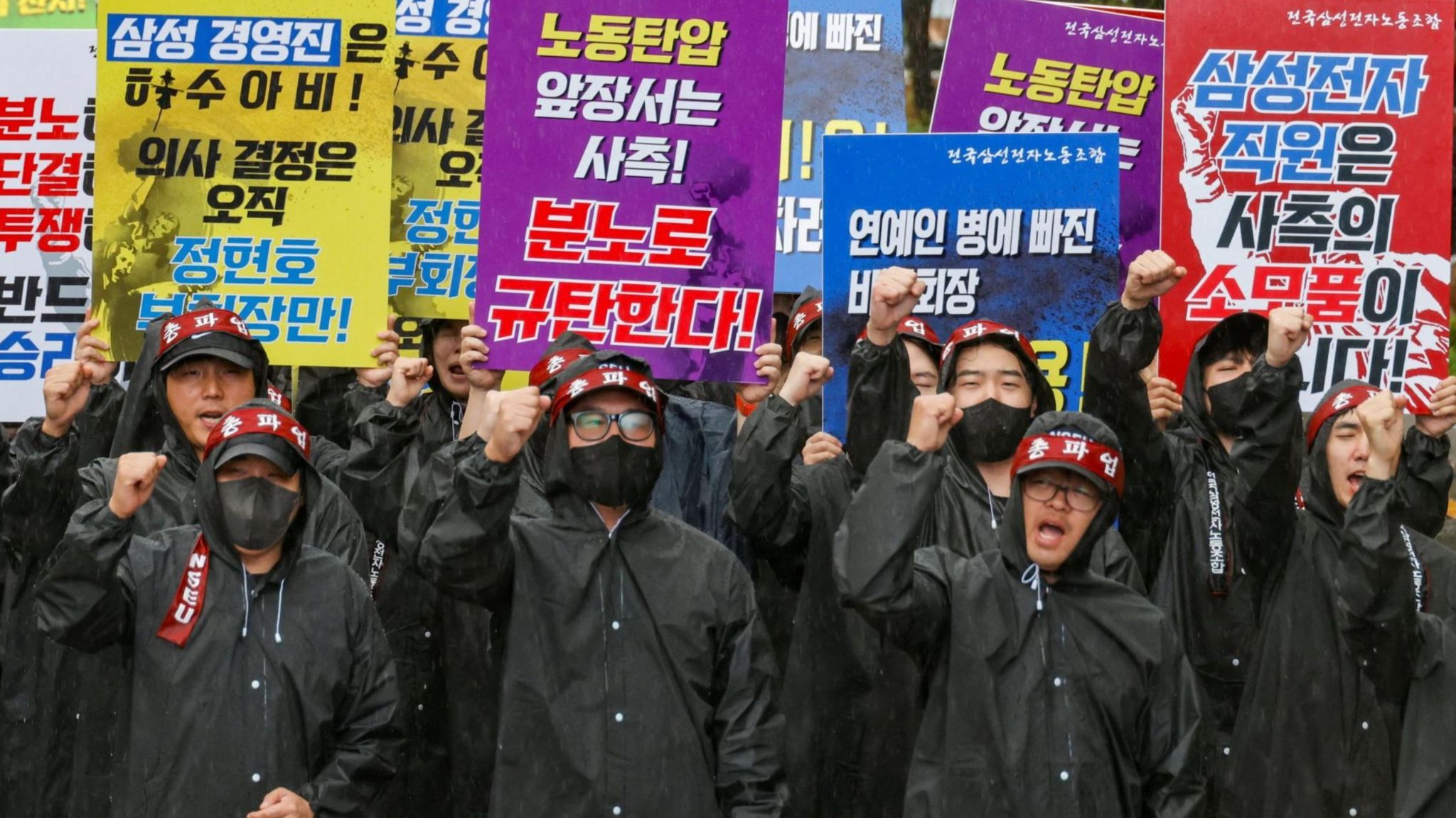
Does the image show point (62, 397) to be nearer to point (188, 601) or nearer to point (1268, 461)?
point (188, 601)

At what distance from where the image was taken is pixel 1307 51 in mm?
7969

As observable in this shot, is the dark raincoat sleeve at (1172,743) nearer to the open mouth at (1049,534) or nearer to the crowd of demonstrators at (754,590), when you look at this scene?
the crowd of demonstrators at (754,590)

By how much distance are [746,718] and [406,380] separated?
7.17 feet

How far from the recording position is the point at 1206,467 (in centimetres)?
738

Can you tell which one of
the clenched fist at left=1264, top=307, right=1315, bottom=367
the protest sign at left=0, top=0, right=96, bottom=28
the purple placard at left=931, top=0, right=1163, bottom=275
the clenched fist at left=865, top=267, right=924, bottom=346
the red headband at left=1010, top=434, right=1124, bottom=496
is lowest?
the red headband at left=1010, top=434, right=1124, bottom=496

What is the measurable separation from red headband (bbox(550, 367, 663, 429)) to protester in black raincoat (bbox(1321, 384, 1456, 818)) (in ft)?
7.13

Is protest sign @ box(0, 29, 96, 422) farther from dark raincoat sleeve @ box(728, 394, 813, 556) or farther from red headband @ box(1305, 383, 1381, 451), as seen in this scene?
red headband @ box(1305, 383, 1381, 451)

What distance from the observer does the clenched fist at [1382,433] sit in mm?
6078

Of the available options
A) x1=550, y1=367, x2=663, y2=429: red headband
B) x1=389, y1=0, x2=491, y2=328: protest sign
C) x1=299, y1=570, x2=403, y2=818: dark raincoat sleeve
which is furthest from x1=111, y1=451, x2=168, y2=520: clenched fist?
x1=389, y1=0, x2=491, y2=328: protest sign

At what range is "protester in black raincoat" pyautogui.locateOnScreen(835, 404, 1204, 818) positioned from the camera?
5.67m

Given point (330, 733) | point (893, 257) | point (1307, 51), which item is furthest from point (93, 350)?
point (1307, 51)

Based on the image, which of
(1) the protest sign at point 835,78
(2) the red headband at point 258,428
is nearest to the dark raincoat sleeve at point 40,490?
(2) the red headband at point 258,428

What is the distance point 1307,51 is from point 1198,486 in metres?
1.89

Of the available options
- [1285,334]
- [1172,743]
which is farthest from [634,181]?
[1172,743]
